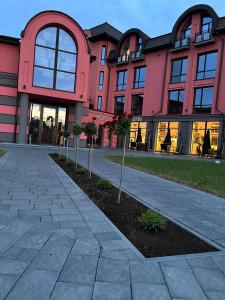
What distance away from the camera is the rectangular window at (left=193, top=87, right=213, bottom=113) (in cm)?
2800

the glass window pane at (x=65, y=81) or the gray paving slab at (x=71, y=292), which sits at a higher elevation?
the glass window pane at (x=65, y=81)

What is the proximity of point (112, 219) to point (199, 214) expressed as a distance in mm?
1811

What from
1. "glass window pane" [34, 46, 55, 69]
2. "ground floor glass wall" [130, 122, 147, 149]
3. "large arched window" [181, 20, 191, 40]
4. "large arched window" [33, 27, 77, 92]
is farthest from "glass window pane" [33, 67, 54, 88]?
"large arched window" [181, 20, 191, 40]

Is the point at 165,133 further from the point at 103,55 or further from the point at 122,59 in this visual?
the point at 103,55

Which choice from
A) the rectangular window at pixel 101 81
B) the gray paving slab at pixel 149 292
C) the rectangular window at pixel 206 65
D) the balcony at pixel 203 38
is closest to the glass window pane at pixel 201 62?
the rectangular window at pixel 206 65

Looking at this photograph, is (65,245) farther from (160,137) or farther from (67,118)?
(160,137)

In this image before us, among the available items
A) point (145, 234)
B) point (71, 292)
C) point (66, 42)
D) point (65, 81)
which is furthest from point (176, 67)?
point (71, 292)

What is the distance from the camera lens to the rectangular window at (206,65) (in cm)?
2784

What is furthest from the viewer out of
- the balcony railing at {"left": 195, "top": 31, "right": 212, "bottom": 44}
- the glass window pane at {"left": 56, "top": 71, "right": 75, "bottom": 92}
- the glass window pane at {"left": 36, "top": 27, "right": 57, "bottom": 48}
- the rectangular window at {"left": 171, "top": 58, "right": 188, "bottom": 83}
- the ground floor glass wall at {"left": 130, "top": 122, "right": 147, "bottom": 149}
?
the ground floor glass wall at {"left": 130, "top": 122, "right": 147, "bottom": 149}

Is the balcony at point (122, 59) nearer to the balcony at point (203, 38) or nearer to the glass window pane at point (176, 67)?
the glass window pane at point (176, 67)

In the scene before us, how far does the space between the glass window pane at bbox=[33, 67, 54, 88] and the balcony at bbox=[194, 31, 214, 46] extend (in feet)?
45.2

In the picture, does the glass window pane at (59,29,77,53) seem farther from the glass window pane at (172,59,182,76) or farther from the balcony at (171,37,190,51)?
the glass window pane at (172,59,182,76)

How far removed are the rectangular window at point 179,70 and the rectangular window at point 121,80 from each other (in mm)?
7198

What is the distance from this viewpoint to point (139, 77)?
1383 inches
